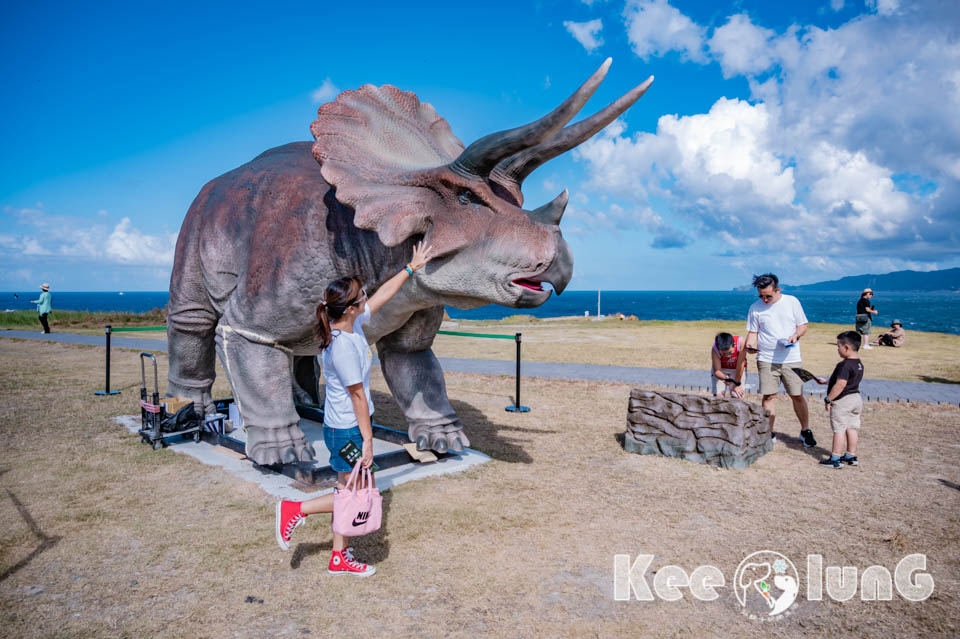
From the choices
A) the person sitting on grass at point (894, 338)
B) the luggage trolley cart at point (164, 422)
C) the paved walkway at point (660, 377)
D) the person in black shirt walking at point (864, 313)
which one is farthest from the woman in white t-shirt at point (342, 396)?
the person sitting on grass at point (894, 338)

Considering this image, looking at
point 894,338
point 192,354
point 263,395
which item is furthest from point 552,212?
point 894,338

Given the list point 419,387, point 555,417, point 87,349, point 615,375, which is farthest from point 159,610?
point 87,349

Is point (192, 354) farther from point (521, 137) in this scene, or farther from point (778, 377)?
point (778, 377)

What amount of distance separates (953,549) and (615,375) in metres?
6.38

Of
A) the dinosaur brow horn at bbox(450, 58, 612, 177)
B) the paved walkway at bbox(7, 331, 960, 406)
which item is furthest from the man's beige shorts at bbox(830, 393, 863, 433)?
the dinosaur brow horn at bbox(450, 58, 612, 177)

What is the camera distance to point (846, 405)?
15.6 feet

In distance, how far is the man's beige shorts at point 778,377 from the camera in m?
5.27

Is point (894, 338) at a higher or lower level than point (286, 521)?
higher

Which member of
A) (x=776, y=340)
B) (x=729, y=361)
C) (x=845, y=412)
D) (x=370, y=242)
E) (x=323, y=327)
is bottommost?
(x=845, y=412)

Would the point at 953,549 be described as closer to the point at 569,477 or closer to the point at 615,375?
the point at 569,477

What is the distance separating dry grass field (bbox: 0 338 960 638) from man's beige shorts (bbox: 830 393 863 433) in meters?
0.34

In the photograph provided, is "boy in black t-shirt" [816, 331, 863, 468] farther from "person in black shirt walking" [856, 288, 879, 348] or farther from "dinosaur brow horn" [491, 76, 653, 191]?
"person in black shirt walking" [856, 288, 879, 348]

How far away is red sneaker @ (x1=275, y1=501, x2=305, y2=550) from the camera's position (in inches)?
115

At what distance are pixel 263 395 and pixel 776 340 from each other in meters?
4.12
